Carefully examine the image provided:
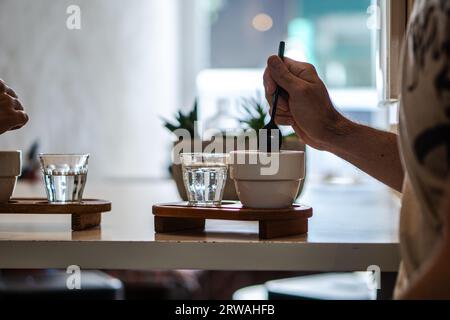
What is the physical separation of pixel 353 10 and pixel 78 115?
282 centimetres

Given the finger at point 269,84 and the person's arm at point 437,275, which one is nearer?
the person's arm at point 437,275

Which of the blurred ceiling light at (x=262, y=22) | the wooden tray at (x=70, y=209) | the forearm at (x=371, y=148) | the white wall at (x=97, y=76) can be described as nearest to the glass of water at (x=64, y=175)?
the wooden tray at (x=70, y=209)

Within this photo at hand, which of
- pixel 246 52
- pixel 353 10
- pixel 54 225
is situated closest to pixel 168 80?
pixel 246 52

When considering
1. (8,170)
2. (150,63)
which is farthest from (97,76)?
(8,170)

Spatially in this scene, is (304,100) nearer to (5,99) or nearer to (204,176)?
(204,176)

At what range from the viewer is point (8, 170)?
119 centimetres

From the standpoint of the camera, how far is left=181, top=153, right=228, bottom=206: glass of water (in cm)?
115

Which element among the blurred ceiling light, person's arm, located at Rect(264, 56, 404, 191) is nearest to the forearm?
person's arm, located at Rect(264, 56, 404, 191)

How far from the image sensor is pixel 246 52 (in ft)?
20.3

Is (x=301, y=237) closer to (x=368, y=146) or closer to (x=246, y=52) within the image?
(x=368, y=146)

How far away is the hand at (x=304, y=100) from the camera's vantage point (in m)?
1.16

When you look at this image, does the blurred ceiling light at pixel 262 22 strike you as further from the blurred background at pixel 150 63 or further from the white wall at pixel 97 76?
the white wall at pixel 97 76

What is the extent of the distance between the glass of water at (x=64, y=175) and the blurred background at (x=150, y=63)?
6.79 ft
